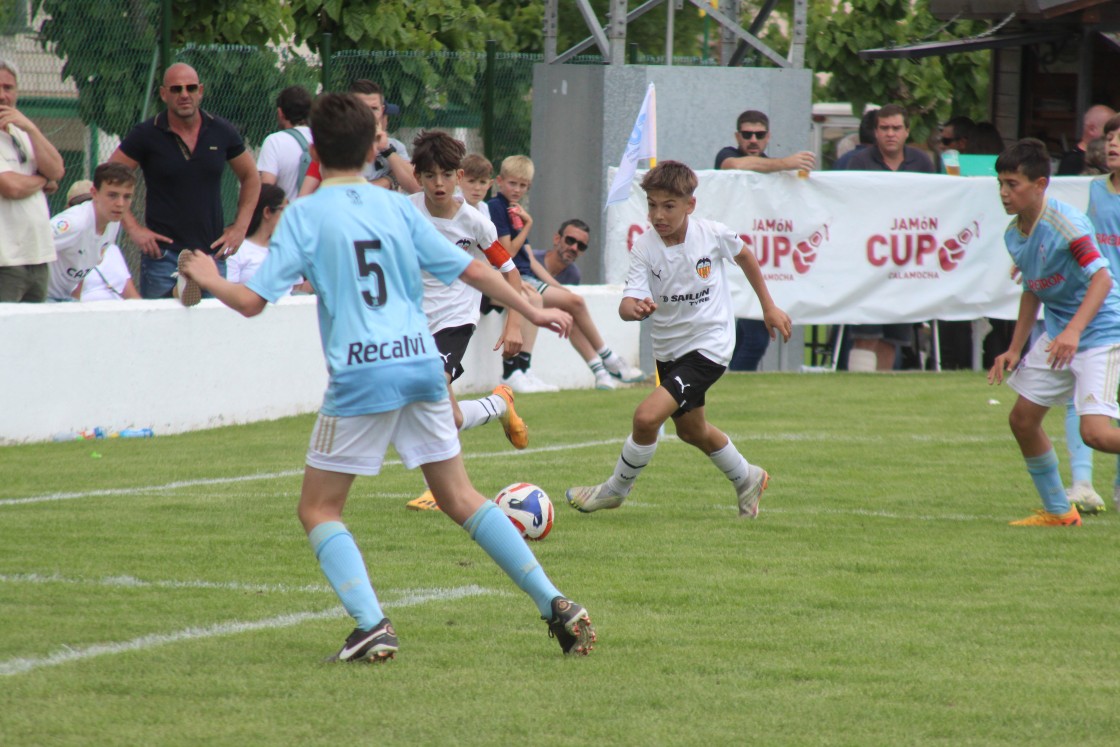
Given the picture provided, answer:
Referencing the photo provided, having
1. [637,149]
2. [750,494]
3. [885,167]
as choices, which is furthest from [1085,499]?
[885,167]

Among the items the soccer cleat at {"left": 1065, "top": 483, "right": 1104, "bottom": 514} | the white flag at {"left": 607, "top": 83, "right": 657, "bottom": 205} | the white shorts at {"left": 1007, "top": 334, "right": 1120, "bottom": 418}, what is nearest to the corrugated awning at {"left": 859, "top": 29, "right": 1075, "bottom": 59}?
the white flag at {"left": 607, "top": 83, "right": 657, "bottom": 205}

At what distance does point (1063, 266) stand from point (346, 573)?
4.22 meters

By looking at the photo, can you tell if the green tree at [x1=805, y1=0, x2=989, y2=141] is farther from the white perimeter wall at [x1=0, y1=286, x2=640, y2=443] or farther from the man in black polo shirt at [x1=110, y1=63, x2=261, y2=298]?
the man in black polo shirt at [x1=110, y1=63, x2=261, y2=298]

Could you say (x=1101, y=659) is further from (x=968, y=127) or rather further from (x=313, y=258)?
(x=968, y=127)

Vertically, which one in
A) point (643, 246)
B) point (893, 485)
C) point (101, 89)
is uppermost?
point (101, 89)

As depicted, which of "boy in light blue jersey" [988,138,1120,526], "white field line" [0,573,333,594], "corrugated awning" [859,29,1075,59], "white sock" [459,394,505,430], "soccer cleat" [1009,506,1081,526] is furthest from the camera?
"corrugated awning" [859,29,1075,59]

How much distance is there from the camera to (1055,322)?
796 cm

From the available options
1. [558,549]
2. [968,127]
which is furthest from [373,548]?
[968,127]

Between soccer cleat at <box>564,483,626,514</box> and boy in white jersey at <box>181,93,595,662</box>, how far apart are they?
3.01 meters

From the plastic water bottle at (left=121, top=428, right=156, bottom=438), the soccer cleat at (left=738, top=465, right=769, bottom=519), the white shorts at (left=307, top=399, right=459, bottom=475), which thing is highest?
the white shorts at (left=307, top=399, right=459, bottom=475)

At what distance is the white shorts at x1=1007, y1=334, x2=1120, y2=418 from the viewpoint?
25.5 ft

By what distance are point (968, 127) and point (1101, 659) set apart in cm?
1223

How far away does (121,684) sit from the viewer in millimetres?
4863

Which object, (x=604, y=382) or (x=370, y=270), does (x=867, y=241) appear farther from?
(x=370, y=270)
